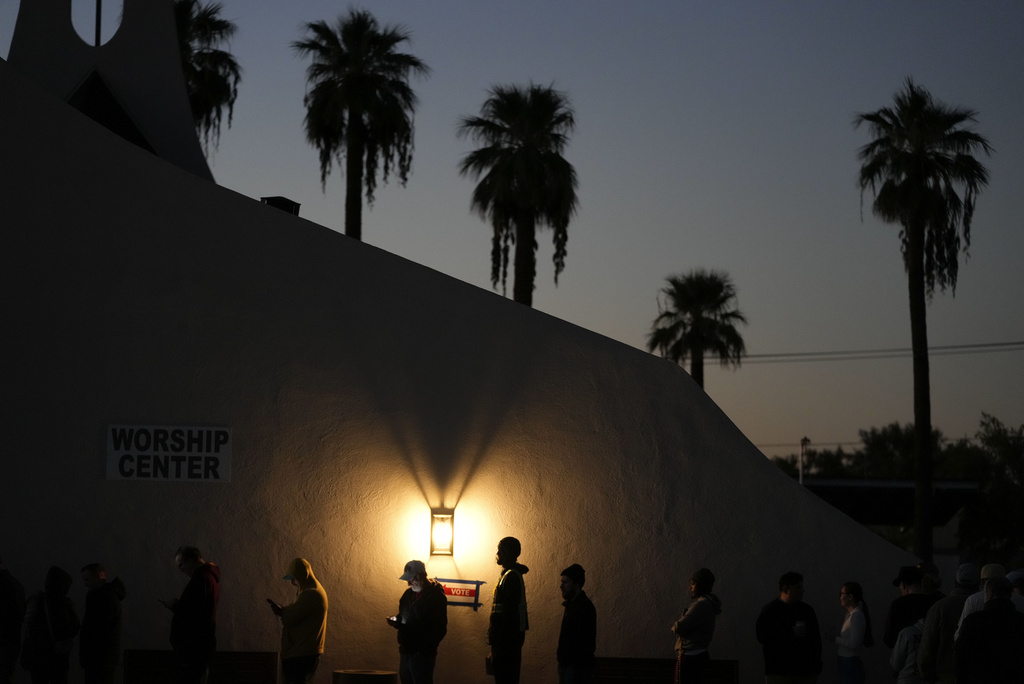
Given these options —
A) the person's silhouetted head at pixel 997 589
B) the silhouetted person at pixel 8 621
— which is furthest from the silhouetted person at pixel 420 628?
the person's silhouetted head at pixel 997 589

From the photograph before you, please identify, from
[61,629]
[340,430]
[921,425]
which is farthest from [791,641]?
[921,425]

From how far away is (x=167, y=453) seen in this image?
9766mm

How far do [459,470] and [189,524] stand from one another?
242cm

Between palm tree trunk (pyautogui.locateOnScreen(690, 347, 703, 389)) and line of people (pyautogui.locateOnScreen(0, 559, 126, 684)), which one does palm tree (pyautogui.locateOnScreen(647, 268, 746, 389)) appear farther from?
line of people (pyautogui.locateOnScreen(0, 559, 126, 684))

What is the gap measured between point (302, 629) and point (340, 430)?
229 centimetres

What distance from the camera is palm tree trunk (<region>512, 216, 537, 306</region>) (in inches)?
923

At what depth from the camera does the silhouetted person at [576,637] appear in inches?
309

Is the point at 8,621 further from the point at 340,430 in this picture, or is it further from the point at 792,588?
the point at 792,588

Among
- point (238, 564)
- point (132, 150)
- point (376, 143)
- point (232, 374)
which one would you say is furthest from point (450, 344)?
point (376, 143)

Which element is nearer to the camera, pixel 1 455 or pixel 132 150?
pixel 1 455

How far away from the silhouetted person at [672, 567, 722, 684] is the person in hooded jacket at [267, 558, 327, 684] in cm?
259

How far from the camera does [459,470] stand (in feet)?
33.3

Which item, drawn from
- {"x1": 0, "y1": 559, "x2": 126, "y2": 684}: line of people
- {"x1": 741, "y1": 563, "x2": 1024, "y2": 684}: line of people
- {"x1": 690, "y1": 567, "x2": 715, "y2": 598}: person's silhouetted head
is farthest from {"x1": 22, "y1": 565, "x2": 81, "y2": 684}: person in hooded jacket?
{"x1": 741, "y1": 563, "x2": 1024, "y2": 684}: line of people

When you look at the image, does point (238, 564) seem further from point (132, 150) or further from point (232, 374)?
point (132, 150)
